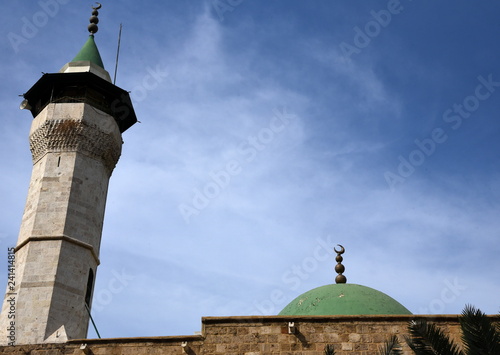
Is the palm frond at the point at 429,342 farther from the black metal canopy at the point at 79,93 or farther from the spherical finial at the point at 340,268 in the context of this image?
the black metal canopy at the point at 79,93

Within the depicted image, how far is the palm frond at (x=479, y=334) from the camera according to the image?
6148mm

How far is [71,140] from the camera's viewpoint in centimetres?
1197

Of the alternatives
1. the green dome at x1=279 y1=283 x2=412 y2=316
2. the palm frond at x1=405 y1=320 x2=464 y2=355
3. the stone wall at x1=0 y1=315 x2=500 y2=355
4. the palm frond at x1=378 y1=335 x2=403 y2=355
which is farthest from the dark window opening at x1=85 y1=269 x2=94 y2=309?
the palm frond at x1=405 y1=320 x2=464 y2=355

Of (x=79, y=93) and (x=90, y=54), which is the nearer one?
(x=79, y=93)

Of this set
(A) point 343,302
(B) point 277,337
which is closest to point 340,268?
(A) point 343,302

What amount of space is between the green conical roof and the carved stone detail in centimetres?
212

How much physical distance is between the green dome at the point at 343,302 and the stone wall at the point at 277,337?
1.50 m

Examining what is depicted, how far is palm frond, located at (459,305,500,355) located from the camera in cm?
615

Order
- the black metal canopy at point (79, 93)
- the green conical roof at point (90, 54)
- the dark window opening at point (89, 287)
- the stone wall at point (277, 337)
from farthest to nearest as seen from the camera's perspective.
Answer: the green conical roof at point (90, 54) < the black metal canopy at point (79, 93) < the dark window opening at point (89, 287) < the stone wall at point (277, 337)

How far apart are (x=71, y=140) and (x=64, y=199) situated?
131cm

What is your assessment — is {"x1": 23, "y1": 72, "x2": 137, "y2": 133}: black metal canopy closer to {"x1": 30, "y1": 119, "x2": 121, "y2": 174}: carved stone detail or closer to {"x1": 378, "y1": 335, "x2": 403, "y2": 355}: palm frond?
{"x1": 30, "y1": 119, "x2": 121, "y2": 174}: carved stone detail

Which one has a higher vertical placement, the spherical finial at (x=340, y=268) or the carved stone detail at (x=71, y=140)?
the carved stone detail at (x=71, y=140)

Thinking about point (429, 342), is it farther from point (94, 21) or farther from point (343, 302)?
point (94, 21)

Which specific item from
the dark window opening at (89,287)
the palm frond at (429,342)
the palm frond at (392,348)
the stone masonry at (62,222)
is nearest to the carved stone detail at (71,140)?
the stone masonry at (62,222)
